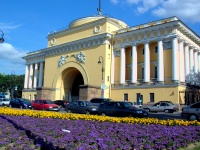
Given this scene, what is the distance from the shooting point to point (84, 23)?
147ft

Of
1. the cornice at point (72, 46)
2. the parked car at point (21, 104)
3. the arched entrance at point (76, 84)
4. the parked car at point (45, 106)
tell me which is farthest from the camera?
the arched entrance at point (76, 84)

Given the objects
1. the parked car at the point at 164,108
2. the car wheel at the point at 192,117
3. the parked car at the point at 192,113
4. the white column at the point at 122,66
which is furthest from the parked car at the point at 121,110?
the white column at the point at 122,66

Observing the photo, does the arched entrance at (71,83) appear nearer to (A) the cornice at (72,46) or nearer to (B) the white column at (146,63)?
(A) the cornice at (72,46)

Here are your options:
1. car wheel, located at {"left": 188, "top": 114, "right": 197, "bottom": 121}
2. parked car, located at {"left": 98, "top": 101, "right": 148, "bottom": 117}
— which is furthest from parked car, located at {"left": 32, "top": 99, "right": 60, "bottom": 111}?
car wheel, located at {"left": 188, "top": 114, "right": 197, "bottom": 121}

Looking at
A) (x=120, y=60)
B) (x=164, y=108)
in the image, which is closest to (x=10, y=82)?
(x=120, y=60)

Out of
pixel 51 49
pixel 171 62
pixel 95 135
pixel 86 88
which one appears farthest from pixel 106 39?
pixel 95 135

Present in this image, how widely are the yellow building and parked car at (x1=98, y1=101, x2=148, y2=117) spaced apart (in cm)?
994

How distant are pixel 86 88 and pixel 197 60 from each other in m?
19.4

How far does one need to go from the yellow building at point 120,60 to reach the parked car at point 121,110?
32.6ft

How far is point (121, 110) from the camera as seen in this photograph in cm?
1980

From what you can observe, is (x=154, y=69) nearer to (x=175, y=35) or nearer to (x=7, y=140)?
(x=175, y=35)

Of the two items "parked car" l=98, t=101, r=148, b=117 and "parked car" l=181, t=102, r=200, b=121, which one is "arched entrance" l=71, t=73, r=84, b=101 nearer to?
"parked car" l=98, t=101, r=148, b=117

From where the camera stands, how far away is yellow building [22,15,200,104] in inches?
1346

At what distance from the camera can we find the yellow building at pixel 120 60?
34.2m
